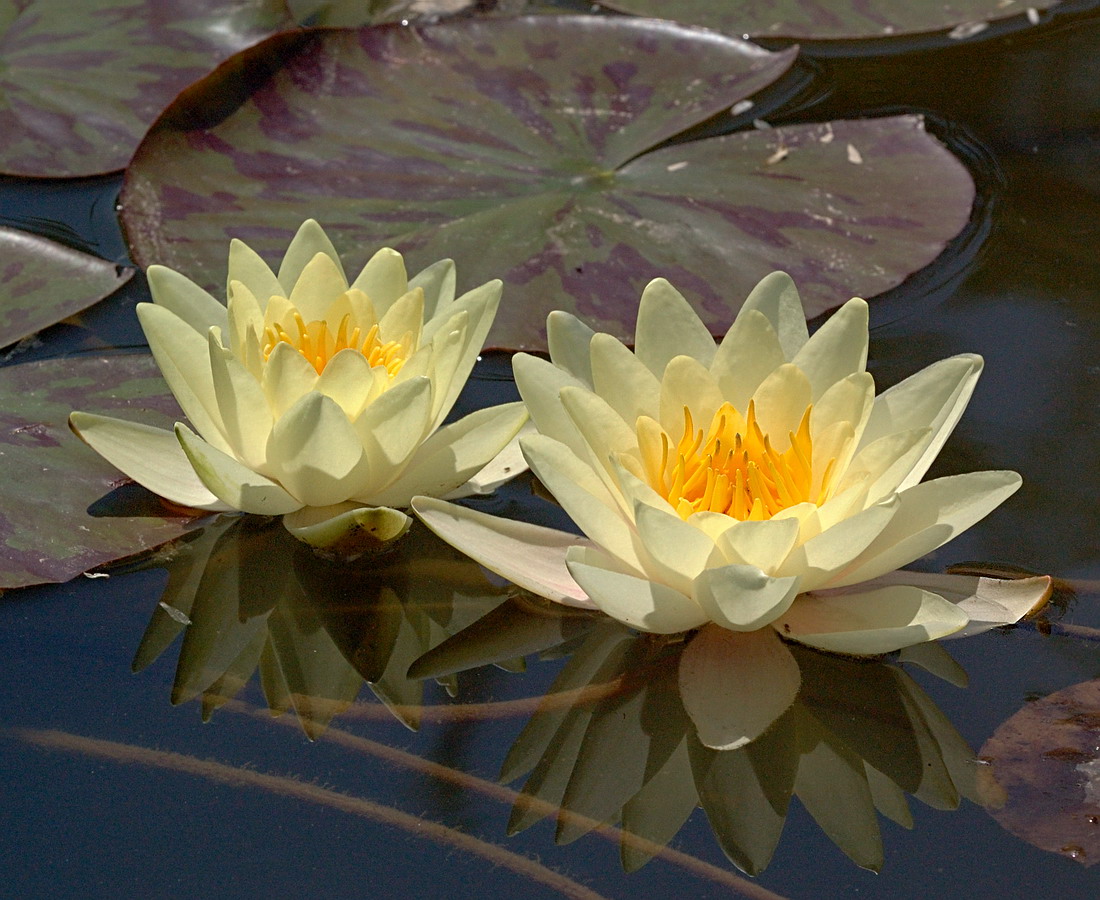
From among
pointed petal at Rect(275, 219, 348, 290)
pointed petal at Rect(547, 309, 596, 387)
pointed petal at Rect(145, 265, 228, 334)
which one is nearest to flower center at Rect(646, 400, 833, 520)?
pointed petal at Rect(547, 309, 596, 387)

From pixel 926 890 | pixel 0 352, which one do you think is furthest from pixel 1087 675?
pixel 0 352

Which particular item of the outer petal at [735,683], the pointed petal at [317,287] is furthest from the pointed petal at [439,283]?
the outer petal at [735,683]

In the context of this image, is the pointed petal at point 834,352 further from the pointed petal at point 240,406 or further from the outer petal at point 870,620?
the pointed petal at point 240,406

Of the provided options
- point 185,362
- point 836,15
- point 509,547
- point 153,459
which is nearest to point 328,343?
point 185,362

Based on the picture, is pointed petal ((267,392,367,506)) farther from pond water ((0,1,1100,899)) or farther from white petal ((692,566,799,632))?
white petal ((692,566,799,632))

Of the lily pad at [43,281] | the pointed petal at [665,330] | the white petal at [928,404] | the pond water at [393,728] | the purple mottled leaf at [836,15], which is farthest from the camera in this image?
the purple mottled leaf at [836,15]

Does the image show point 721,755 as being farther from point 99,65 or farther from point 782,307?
point 99,65
